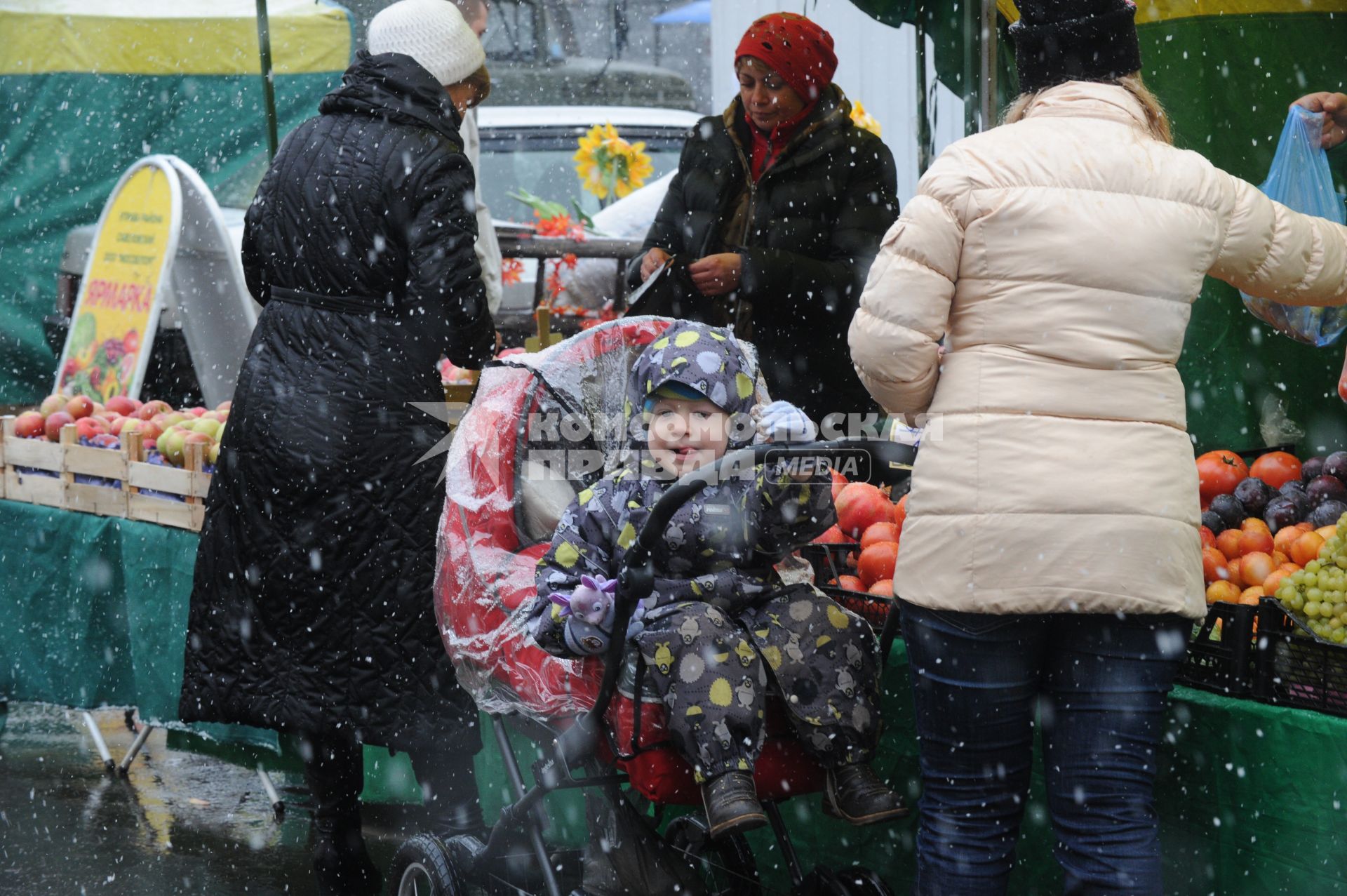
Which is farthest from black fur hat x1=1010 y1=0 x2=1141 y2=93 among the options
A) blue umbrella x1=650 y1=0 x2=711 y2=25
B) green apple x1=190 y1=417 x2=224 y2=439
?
blue umbrella x1=650 y1=0 x2=711 y2=25

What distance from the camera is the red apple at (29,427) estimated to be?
5.83 meters

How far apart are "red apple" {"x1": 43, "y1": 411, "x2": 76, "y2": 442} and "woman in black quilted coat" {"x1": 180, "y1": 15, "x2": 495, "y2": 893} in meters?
2.10

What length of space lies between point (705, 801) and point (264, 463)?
68.9 inches

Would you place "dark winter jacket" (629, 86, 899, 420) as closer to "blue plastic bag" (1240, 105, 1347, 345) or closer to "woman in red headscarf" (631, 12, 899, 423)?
"woman in red headscarf" (631, 12, 899, 423)

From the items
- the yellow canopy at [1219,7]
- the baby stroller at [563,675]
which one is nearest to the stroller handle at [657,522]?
the baby stroller at [563,675]

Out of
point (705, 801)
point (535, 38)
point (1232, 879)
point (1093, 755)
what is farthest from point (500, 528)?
point (535, 38)

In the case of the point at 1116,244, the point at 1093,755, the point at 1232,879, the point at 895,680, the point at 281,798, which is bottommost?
the point at 281,798

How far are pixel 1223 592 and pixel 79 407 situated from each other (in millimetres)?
4508

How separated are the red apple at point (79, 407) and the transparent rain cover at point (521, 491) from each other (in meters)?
3.17

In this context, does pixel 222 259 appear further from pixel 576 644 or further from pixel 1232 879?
pixel 1232 879

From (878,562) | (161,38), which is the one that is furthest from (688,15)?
(878,562)

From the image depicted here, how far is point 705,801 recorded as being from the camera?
2.63 metres

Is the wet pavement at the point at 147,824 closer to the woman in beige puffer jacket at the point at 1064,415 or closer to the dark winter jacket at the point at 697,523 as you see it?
the dark winter jacket at the point at 697,523

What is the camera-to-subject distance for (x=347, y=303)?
3785mm
